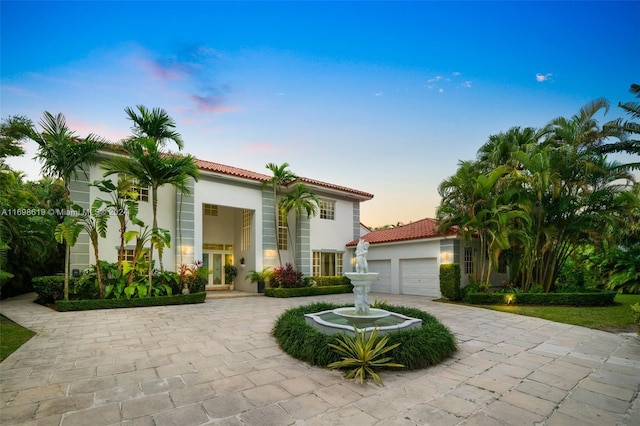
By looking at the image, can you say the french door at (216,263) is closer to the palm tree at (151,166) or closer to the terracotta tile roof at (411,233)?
the palm tree at (151,166)

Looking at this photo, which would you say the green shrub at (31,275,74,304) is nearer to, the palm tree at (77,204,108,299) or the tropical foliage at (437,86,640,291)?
the palm tree at (77,204,108,299)

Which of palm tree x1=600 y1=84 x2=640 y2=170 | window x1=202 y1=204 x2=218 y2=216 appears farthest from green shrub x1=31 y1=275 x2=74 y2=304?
palm tree x1=600 y1=84 x2=640 y2=170

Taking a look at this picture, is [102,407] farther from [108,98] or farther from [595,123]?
[595,123]

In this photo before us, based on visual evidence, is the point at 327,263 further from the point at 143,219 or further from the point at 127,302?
the point at 127,302

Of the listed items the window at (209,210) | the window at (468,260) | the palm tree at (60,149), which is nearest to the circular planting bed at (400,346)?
the palm tree at (60,149)

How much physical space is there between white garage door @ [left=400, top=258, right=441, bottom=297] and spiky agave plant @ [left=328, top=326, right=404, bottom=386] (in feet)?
35.6

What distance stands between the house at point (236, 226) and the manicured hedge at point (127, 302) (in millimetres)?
1889

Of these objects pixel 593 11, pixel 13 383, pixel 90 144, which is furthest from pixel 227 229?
pixel 593 11

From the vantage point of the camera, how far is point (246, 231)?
55.8 feet

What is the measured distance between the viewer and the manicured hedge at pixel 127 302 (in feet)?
32.4

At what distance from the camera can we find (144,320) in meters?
8.61

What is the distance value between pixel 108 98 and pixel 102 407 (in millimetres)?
Result: 10149

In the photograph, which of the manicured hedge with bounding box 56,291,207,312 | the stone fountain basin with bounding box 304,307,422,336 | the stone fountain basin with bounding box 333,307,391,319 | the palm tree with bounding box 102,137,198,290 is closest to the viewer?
the stone fountain basin with bounding box 304,307,422,336

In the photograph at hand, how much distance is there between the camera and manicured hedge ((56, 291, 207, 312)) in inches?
389
